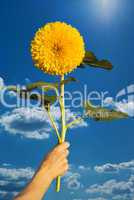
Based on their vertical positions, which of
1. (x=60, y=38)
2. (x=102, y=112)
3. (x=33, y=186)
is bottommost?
(x=33, y=186)

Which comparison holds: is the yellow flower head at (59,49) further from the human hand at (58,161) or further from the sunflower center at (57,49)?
the human hand at (58,161)

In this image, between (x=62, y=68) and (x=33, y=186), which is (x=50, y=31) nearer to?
(x=62, y=68)

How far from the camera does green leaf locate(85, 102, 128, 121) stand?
1145mm

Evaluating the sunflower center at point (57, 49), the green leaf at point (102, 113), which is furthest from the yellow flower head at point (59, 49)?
the green leaf at point (102, 113)

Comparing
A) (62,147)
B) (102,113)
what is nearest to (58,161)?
(62,147)

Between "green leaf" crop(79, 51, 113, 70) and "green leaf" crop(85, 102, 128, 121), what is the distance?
0.08m

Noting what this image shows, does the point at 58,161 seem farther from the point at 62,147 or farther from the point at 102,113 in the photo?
the point at 102,113

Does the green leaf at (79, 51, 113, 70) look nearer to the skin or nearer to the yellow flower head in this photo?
the yellow flower head

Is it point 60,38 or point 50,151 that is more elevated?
point 60,38

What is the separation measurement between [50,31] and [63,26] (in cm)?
3

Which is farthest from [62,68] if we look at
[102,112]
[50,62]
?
[102,112]

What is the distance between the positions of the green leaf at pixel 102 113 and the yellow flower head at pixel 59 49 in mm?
108

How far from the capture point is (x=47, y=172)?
41.9 inches

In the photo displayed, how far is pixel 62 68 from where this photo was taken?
3.57 ft
